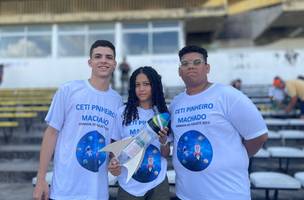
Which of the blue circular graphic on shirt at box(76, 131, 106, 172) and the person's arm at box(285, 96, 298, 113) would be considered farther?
the person's arm at box(285, 96, 298, 113)

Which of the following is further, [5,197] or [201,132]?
[5,197]

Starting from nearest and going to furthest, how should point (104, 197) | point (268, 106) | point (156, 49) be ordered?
point (104, 197), point (268, 106), point (156, 49)

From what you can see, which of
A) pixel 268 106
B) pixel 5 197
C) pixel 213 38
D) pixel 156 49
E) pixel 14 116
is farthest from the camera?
pixel 213 38

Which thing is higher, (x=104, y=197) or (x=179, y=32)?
(x=179, y=32)

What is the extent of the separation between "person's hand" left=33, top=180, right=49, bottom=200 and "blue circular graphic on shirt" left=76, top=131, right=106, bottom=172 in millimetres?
259

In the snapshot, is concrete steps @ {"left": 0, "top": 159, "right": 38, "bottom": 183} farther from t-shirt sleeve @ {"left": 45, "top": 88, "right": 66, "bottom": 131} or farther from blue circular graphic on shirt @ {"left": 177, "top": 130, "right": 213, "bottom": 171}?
blue circular graphic on shirt @ {"left": 177, "top": 130, "right": 213, "bottom": 171}

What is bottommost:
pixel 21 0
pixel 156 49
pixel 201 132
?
pixel 201 132

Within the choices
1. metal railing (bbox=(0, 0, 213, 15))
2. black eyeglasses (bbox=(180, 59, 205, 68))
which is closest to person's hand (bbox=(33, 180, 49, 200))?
black eyeglasses (bbox=(180, 59, 205, 68))

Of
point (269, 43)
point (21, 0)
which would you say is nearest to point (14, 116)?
point (21, 0)

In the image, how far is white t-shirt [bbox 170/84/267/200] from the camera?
2.21 m

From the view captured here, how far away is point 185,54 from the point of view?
2340 millimetres

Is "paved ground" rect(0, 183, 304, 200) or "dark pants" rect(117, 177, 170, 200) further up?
"dark pants" rect(117, 177, 170, 200)

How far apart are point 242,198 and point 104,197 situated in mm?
850

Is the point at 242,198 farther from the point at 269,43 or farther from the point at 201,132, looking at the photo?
the point at 269,43
